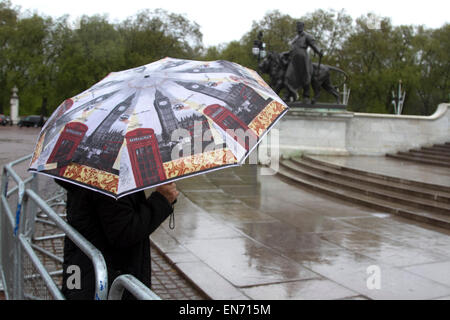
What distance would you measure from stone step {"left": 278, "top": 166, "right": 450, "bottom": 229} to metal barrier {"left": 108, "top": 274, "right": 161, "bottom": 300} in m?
6.74

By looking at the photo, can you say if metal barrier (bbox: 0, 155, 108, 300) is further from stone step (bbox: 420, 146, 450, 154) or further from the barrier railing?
stone step (bbox: 420, 146, 450, 154)

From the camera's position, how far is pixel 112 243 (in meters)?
2.52

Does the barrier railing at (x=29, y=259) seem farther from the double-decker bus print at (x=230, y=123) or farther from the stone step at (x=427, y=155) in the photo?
the stone step at (x=427, y=155)

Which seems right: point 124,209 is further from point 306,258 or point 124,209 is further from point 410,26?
point 410,26

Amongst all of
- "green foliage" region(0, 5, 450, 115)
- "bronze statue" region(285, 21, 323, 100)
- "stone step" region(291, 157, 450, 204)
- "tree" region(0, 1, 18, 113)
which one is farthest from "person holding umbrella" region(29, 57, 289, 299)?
"tree" region(0, 1, 18, 113)

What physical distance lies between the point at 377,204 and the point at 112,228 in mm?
7404

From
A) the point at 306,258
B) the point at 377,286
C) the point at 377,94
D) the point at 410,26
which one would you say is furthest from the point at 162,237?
the point at 410,26

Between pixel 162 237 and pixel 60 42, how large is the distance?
48896 millimetres

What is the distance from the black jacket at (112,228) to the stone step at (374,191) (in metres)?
6.84

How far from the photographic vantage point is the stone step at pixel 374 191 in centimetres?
835

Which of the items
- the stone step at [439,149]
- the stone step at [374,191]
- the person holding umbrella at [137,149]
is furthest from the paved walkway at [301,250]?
the stone step at [439,149]

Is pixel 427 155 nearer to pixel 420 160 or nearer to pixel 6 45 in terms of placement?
pixel 420 160

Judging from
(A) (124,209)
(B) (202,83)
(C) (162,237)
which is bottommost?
(C) (162,237)
